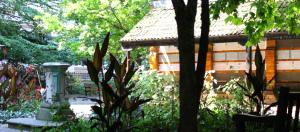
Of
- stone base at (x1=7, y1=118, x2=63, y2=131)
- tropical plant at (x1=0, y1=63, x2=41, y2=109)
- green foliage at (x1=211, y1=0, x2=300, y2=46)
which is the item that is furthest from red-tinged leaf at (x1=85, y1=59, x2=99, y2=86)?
tropical plant at (x1=0, y1=63, x2=41, y2=109)

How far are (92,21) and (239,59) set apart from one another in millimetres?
5956

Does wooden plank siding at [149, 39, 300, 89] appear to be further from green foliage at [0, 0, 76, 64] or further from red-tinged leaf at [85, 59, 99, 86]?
red-tinged leaf at [85, 59, 99, 86]

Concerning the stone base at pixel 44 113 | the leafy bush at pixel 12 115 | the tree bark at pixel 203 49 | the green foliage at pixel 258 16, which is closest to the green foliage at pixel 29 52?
the leafy bush at pixel 12 115

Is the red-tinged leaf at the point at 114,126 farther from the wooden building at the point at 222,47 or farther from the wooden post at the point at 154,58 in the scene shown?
the wooden post at the point at 154,58

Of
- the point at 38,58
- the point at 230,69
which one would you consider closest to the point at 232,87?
the point at 230,69

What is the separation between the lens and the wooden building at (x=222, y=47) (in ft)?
48.9

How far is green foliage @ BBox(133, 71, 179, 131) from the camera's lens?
629 centimetres

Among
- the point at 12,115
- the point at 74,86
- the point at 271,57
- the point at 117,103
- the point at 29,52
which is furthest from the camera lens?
the point at 74,86

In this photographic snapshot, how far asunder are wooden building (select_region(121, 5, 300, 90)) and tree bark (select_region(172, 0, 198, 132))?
33.2ft

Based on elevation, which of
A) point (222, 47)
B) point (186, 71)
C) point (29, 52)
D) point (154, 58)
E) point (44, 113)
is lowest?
point (44, 113)

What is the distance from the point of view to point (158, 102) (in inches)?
377

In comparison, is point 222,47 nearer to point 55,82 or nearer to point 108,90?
point 55,82

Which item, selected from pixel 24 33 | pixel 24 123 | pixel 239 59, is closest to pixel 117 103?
pixel 24 123

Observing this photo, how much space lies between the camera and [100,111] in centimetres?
540
